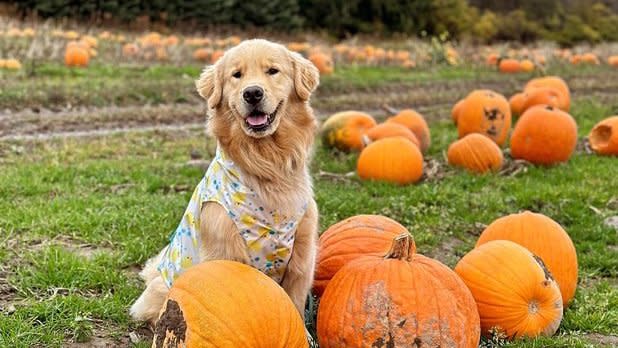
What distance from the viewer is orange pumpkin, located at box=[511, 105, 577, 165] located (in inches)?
303

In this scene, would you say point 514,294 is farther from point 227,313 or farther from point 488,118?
point 488,118

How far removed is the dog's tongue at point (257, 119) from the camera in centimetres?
359

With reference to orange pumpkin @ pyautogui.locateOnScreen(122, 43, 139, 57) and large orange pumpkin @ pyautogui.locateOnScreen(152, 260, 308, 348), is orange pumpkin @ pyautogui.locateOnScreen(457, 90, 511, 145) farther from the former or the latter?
orange pumpkin @ pyautogui.locateOnScreen(122, 43, 139, 57)

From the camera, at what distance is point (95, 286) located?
14.4 feet

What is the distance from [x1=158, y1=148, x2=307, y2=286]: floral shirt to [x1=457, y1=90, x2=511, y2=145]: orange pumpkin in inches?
221

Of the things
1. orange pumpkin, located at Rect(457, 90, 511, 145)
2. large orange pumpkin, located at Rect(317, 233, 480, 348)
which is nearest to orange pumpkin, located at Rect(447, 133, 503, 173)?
orange pumpkin, located at Rect(457, 90, 511, 145)

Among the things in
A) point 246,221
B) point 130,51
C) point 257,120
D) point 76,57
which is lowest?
point 130,51

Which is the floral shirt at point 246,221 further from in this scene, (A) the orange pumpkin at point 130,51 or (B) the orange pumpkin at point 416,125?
(A) the orange pumpkin at point 130,51

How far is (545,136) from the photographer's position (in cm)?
769

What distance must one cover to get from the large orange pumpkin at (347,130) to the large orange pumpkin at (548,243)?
3950mm

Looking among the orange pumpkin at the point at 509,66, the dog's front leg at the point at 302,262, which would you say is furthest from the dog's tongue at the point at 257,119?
the orange pumpkin at the point at 509,66

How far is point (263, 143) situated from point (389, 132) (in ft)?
14.1

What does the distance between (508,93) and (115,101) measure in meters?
8.56

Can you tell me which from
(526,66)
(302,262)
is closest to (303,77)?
(302,262)
